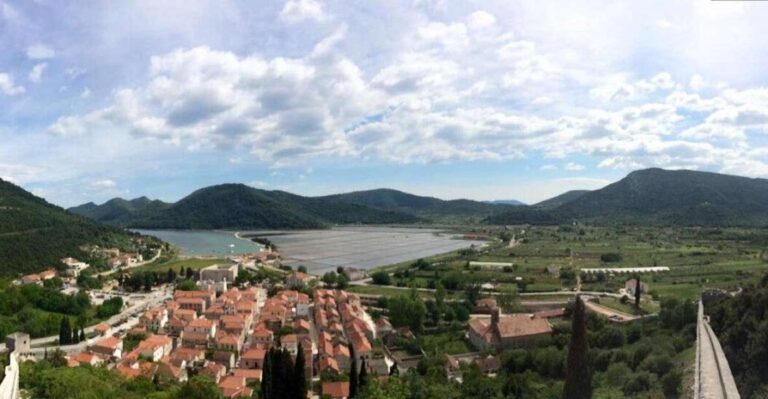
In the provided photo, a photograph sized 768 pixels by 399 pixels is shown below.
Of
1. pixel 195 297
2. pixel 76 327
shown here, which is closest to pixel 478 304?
pixel 195 297

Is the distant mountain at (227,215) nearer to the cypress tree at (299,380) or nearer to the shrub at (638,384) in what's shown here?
the cypress tree at (299,380)

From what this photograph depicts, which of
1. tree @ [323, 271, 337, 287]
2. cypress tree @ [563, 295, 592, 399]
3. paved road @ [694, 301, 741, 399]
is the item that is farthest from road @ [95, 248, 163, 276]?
paved road @ [694, 301, 741, 399]

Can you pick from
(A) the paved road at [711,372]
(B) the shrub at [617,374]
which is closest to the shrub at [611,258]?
(A) the paved road at [711,372]

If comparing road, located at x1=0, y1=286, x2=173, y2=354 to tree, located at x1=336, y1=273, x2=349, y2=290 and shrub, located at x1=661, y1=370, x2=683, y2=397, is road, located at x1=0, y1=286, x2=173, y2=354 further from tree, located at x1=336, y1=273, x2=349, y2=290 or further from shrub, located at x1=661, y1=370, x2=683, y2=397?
shrub, located at x1=661, y1=370, x2=683, y2=397

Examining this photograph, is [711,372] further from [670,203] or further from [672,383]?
[670,203]

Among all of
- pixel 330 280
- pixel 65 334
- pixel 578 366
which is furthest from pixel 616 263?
pixel 65 334

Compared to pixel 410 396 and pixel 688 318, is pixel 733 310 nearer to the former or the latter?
pixel 688 318
